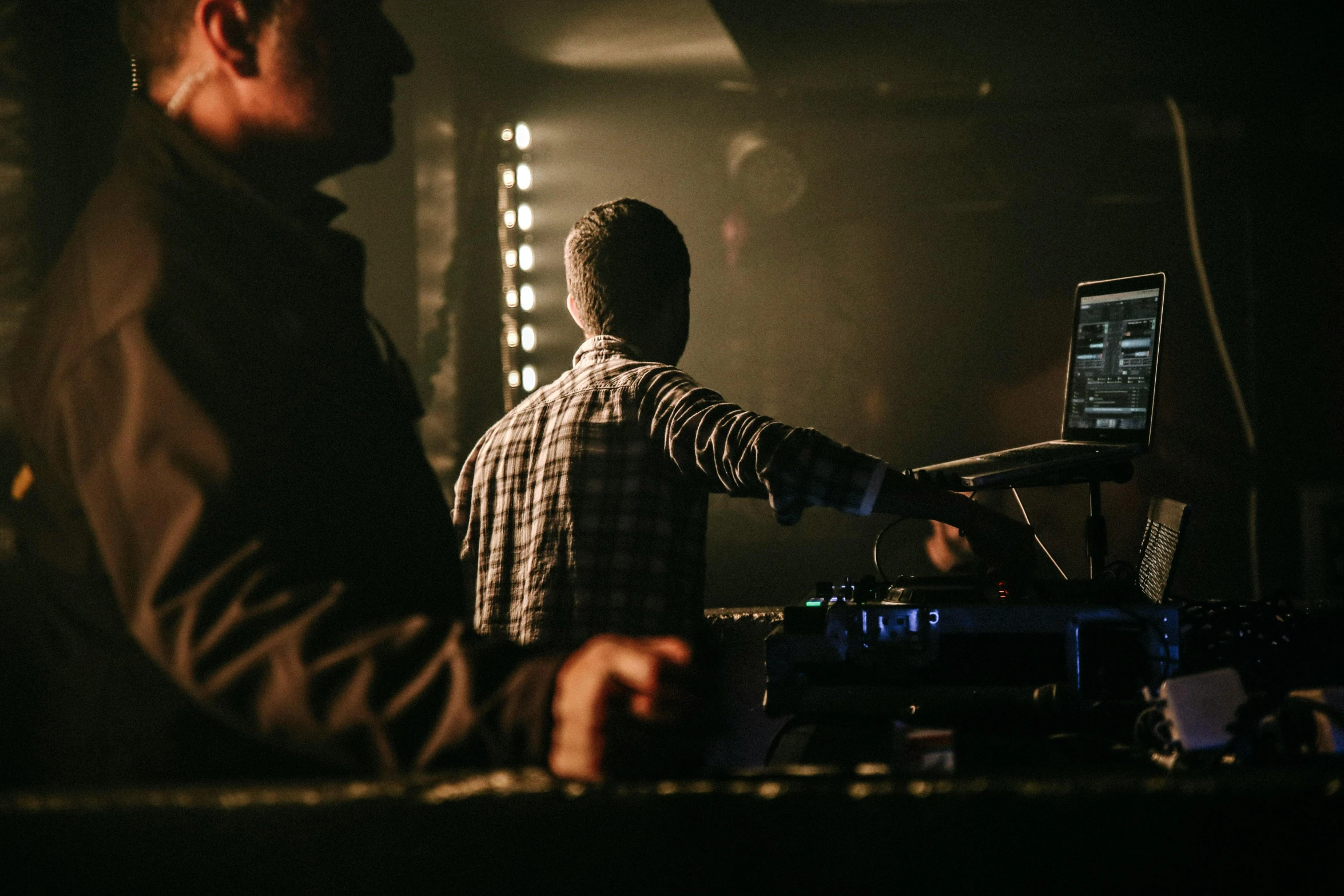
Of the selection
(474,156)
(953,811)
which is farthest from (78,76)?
(474,156)

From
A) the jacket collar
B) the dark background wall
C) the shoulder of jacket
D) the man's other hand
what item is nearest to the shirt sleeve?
the man's other hand

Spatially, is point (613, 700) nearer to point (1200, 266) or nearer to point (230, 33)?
point (230, 33)

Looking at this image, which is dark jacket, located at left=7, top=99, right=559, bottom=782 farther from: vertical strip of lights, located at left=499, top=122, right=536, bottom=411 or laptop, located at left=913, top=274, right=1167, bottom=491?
vertical strip of lights, located at left=499, top=122, right=536, bottom=411

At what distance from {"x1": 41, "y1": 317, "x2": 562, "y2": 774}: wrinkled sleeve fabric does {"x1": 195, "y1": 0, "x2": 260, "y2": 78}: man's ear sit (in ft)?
0.94

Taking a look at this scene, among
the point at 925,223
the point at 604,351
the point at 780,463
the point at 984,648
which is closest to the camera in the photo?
the point at 780,463

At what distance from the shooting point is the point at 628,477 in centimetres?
146

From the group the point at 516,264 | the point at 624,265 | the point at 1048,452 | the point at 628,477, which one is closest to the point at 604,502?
the point at 628,477

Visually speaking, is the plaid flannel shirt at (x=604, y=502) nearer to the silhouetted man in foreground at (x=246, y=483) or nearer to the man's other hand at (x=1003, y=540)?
the man's other hand at (x=1003, y=540)

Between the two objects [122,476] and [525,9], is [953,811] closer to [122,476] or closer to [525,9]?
[122,476]

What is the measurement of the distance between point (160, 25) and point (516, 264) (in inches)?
88.7

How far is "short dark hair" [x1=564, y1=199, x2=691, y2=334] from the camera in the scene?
66.0 inches

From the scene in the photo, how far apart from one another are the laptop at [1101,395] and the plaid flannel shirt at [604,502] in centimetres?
37

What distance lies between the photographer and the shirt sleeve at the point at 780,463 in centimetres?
122

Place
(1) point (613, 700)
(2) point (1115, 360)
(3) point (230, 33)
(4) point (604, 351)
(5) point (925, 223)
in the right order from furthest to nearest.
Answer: (5) point (925, 223)
(2) point (1115, 360)
(4) point (604, 351)
(3) point (230, 33)
(1) point (613, 700)
